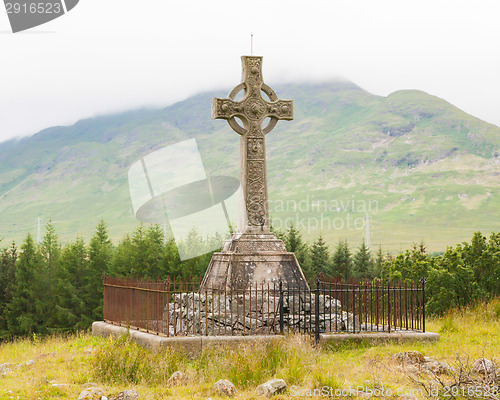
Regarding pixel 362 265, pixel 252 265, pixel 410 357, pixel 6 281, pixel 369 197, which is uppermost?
pixel 369 197

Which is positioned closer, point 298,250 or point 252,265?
point 252,265

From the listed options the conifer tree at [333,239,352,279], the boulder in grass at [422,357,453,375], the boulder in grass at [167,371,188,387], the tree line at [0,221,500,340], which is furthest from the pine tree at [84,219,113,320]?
the boulder in grass at [422,357,453,375]

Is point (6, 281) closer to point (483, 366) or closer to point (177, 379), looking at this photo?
point (177, 379)

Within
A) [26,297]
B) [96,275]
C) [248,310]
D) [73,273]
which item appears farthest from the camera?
[73,273]

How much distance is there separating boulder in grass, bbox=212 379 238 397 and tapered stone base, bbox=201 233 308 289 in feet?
13.5

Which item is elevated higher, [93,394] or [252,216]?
[252,216]

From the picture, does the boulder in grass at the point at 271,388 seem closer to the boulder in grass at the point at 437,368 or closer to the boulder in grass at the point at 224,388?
the boulder in grass at the point at 224,388

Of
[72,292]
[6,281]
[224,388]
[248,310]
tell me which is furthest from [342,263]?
[224,388]

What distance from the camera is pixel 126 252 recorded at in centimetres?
3850

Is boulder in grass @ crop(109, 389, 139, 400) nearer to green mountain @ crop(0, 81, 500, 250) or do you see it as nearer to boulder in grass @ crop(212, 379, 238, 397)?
boulder in grass @ crop(212, 379, 238, 397)

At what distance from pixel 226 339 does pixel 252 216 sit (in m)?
3.34

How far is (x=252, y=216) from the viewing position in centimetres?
1427

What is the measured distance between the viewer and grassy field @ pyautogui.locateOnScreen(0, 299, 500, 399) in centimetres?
927

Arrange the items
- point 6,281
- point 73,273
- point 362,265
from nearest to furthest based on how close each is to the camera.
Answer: point 73,273
point 6,281
point 362,265
